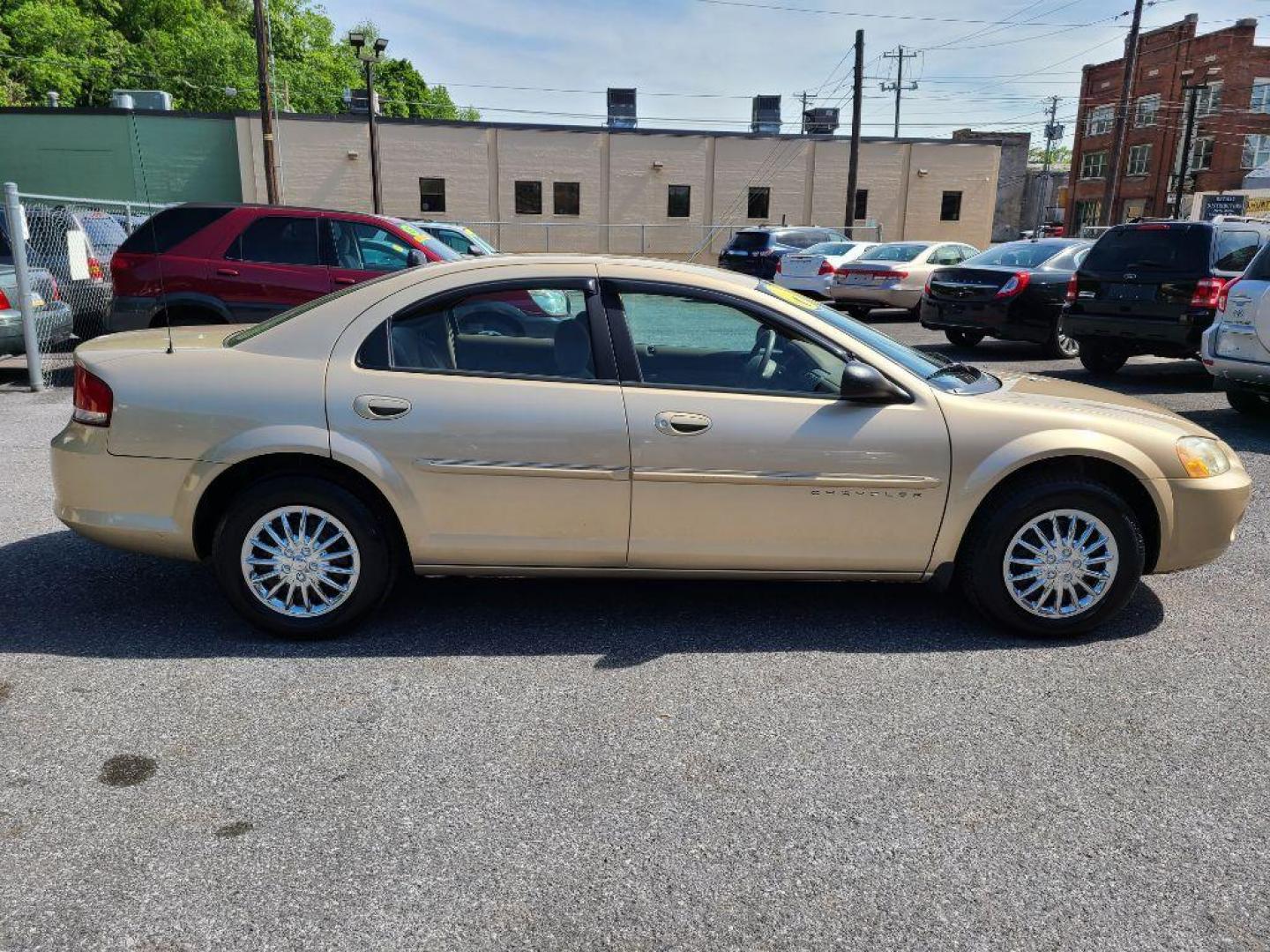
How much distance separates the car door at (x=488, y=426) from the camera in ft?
12.5

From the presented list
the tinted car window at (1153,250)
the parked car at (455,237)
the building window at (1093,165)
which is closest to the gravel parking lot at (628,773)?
the tinted car window at (1153,250)

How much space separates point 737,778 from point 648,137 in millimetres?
40600

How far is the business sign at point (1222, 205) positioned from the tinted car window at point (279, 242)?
30.4 metres

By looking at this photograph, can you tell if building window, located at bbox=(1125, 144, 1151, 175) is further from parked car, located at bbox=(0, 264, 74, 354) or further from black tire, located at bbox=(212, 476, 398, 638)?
black tire, located at bbox=(212, 476, 398, 638)

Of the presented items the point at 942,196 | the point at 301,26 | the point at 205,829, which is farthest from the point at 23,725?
the point at 301,26

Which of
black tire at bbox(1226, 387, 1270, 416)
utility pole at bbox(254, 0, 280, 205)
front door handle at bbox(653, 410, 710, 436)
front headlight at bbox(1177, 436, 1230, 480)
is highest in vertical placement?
utility pole at bbox(254, 0, 280, 205)

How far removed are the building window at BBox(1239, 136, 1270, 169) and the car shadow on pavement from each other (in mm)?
55481

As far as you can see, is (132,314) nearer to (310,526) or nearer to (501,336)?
(310,526)

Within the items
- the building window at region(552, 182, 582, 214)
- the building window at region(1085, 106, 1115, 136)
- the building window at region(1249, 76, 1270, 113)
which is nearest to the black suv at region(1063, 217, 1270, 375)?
the building window at region(552, 182, 582, 214)

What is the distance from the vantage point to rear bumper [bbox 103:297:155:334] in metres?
9.03

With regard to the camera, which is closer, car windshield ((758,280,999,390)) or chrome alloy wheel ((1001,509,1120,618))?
chrome alloy wheel ((1001,509,1120,618))

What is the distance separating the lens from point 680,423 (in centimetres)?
381

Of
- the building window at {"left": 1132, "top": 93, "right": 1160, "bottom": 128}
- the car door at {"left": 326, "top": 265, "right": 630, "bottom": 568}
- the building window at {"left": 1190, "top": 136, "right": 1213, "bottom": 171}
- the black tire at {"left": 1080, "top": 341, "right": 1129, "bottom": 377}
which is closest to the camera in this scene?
the car door at {"left": 326, "top": 265, "right": 630, "bottom": 568}

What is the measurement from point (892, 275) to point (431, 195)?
26.7 meters
